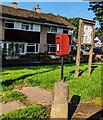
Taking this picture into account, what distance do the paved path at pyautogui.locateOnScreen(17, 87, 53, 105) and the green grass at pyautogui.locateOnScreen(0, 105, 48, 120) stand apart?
4.34ft

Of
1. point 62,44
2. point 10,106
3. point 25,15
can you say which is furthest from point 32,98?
point 25,15

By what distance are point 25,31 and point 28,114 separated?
3001 centimetres

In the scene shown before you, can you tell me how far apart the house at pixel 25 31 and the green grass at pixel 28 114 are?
22.6 metres

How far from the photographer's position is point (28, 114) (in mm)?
6289

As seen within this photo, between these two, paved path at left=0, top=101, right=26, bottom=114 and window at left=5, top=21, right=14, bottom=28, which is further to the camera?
window at left=5, top=21, right=14, bottom=28

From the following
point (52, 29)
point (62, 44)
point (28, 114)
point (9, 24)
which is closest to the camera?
point (28, 114)

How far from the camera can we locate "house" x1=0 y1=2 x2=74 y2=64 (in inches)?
1282

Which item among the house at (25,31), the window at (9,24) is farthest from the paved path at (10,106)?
the window at (9,24)

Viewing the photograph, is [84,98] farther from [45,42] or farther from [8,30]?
[45,42]

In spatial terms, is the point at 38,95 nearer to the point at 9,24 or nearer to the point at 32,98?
the point at 32,98

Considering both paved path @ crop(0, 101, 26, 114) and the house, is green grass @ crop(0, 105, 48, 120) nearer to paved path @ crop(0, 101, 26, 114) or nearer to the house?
paved path @ crop(0, 101, 26, 114)

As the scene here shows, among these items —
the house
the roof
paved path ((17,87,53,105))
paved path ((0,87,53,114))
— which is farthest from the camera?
the roof

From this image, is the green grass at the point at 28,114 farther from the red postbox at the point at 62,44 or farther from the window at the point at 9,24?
the window at the point at 9,24

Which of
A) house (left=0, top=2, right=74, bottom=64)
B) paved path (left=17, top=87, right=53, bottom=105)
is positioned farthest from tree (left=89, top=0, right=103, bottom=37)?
paved path (left=17, top=87, right=53, bottom=105)
